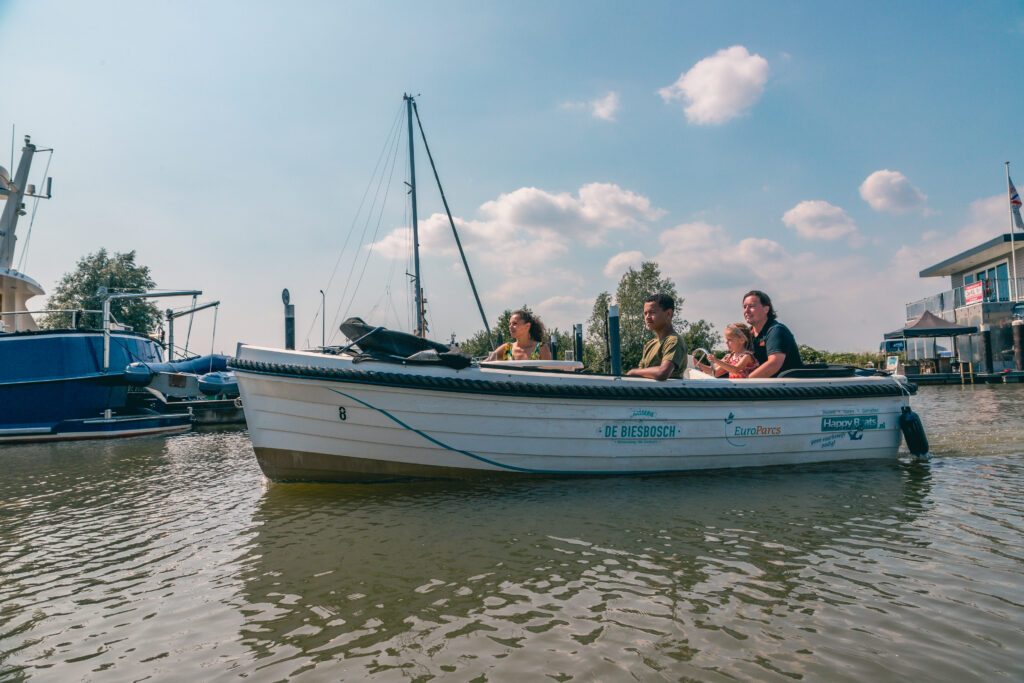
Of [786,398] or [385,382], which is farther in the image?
[786,398]

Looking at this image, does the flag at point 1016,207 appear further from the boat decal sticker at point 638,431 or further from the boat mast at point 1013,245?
the boat decal sticker at point 638,431

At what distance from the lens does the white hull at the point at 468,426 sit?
5145 mm

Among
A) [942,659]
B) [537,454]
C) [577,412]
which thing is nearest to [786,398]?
[577,412]

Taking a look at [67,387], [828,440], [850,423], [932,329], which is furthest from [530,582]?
[932,329]

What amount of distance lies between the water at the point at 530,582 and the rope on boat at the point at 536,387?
2.79 ft

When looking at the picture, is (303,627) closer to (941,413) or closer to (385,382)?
(385,382)

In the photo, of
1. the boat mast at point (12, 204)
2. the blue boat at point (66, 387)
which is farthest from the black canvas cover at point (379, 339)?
the boat mast at point (12, 204)

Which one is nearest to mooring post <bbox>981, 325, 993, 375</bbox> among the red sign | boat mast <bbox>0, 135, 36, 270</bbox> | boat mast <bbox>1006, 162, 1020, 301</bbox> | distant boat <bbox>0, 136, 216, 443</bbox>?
the red sign

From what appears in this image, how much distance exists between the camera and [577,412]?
5.45m

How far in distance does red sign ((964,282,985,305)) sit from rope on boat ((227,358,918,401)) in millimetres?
30822

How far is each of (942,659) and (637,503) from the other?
2.58 m

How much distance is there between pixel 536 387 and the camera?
5281mm

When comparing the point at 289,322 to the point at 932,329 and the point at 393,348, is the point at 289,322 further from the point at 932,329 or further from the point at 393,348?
the point at 932,329

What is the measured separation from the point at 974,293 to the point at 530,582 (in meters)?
35.9
